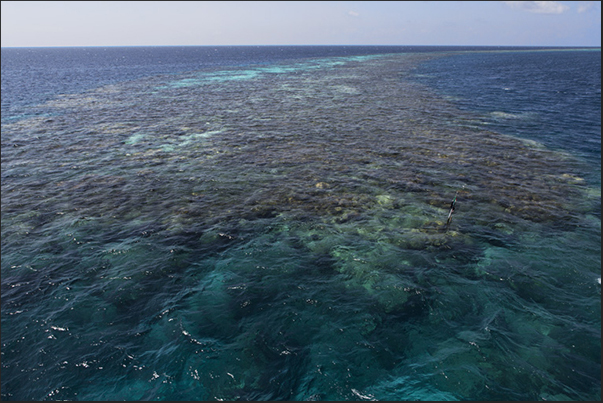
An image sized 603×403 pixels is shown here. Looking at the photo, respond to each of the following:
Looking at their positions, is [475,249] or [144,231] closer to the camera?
[475,249]

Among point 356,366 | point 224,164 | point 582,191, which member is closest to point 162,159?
point 224,164

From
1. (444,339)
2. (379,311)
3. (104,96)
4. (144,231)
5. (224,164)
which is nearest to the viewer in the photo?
(444,339)

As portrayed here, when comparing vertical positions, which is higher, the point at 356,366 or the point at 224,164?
the point at 224,164

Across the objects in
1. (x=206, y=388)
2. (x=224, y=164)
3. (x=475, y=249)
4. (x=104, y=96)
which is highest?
(x=104, y=96)

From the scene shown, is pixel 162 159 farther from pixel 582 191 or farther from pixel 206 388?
pixel 582 191

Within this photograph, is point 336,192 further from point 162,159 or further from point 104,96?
point 104,96

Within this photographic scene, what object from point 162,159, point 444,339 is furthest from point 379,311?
point 162,159

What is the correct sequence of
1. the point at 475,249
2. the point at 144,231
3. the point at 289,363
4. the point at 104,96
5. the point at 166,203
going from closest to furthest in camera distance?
the point at 289,363 < the point at 475,249 < the point at 144,231 < the point at 166,203 < the point at 104,96
